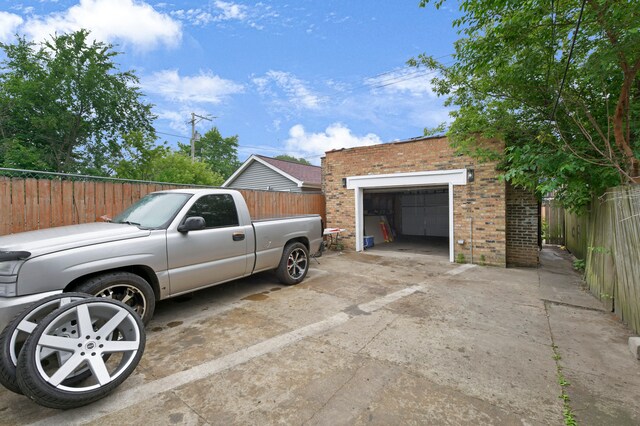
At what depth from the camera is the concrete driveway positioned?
2230 millimetres

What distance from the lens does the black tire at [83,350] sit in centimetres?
204

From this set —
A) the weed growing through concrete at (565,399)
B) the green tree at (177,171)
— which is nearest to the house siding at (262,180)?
the green tree at (177,171)

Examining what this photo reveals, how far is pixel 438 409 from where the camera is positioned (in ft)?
7.48

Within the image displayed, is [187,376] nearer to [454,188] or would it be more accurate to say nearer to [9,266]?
[9,266]

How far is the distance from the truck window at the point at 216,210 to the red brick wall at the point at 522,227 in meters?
7.54

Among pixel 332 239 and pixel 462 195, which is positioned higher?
pixel 462 195

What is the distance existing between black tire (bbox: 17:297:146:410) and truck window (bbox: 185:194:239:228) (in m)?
1.69

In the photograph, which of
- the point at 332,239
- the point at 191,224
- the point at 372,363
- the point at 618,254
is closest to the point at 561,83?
the point at 618,254

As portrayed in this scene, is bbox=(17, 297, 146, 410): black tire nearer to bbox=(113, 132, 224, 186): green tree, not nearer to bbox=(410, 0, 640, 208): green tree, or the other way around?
bbox=(410, 0, 640, 208): green tree

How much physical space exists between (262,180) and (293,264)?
40.5 ft

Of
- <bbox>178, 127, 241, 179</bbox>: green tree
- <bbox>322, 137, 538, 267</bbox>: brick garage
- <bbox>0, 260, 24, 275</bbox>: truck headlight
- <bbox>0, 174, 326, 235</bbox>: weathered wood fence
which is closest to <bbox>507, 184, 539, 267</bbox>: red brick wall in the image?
<bbox>322, 137, 538, 267</bbox>: brick garage

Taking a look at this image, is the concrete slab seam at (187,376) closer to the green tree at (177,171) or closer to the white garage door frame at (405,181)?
the white garage door frame at (405,181)

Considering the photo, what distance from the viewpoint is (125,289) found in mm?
3312

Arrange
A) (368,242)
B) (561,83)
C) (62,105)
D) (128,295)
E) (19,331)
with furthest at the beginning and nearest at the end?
(62,105), (368,242), (561,83), (128,295), (19,331)
